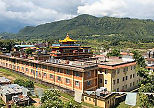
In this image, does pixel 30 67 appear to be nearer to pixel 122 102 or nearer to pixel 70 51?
pixel 70 51

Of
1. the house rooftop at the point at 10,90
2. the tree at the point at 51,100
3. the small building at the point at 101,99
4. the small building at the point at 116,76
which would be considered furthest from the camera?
the small building at the point at 116,76

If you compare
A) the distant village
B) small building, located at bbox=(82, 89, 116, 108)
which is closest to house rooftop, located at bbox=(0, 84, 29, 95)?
the distant village

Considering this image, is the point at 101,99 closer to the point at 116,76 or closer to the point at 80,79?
the point at 80,79

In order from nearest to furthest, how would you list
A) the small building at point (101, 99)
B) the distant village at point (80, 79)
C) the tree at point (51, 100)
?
1. the tree at point (51, 100)
2. the small building at point (101, 99)
3. the distant village at point (80, 79)

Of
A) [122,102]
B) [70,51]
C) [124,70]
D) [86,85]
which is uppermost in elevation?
[70,51]

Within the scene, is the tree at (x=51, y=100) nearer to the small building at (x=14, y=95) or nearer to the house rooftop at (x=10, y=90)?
the small building at (x=14, y=95)

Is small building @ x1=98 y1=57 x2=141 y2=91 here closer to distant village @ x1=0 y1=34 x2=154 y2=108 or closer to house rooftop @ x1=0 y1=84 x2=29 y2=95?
distant village @ x1=0 y1=34 x2=154 y2=108

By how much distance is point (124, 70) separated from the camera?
50.4m

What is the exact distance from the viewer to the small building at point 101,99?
37406 millimetres

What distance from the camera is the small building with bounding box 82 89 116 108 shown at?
3741 cm

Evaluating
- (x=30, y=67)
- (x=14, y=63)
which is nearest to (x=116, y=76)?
(x=30, y=67)

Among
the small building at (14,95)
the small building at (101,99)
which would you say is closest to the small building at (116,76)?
the small building at (101,99)

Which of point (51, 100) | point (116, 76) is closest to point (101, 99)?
point (116, 76)

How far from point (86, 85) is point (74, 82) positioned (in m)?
3.64
